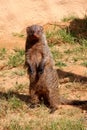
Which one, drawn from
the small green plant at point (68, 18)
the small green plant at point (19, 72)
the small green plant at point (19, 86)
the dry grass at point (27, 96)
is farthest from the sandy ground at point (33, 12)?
the small green plant at point (19, 86)

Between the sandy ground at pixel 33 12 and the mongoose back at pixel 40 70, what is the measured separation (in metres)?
3.91

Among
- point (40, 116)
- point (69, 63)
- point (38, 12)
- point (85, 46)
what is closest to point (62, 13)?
point (38, 12)

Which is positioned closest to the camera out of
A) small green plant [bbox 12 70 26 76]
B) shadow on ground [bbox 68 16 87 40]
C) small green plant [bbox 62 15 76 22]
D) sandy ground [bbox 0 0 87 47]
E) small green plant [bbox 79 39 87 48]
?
small green plant [bbox 12 70 26 76]

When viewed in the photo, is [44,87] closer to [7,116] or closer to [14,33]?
[7,116]

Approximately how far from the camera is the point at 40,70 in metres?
5.93

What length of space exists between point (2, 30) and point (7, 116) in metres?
4.47

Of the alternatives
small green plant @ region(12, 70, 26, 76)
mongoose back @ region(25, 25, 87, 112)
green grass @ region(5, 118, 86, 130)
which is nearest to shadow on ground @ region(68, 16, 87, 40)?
small green plant @ region(12, 70, 26, 76)

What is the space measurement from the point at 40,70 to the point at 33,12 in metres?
4.84

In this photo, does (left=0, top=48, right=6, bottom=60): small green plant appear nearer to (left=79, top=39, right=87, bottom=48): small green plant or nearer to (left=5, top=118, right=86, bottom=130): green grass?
(left=79, top=39, right=87, bottom=48): small green plant

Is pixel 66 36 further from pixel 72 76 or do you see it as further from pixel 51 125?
pixel 51 125

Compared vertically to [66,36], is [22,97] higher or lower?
lower

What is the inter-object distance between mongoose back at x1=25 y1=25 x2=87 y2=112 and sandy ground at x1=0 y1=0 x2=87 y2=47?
3.91 metres

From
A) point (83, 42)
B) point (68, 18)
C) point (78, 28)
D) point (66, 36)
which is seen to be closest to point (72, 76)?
point (83, 42)

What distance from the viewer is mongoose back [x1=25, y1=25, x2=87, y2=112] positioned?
5.97 m
